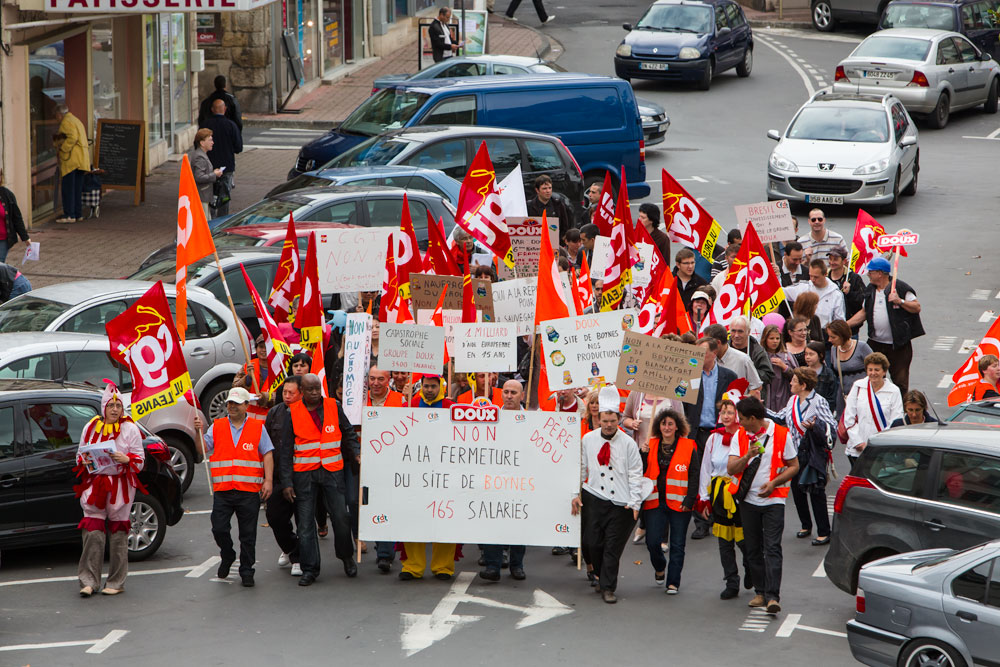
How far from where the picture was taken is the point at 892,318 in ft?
46.0

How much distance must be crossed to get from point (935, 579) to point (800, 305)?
4.71m

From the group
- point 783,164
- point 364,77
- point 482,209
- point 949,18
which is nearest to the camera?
point 482,209

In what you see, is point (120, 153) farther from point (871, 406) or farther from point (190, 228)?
point (871, 406)

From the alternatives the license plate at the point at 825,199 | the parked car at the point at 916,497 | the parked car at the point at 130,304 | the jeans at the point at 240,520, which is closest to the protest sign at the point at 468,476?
the jeans at the point at 240,520

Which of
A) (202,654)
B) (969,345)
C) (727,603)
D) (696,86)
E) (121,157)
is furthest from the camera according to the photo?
(696,86)

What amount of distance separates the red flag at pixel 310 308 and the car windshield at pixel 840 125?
1274cm

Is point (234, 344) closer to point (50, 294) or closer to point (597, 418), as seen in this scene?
point (50, 294)

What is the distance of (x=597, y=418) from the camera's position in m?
11.7

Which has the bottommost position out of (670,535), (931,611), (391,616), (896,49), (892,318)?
(391,616)

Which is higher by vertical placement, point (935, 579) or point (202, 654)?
point (935, 579)

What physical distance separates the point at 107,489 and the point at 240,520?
99 cm

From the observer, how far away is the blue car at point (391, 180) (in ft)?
60.0

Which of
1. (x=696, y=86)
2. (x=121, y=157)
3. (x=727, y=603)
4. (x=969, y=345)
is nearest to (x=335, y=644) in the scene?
(x=727, y=603)

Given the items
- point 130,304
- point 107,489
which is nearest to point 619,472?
point 107,489
